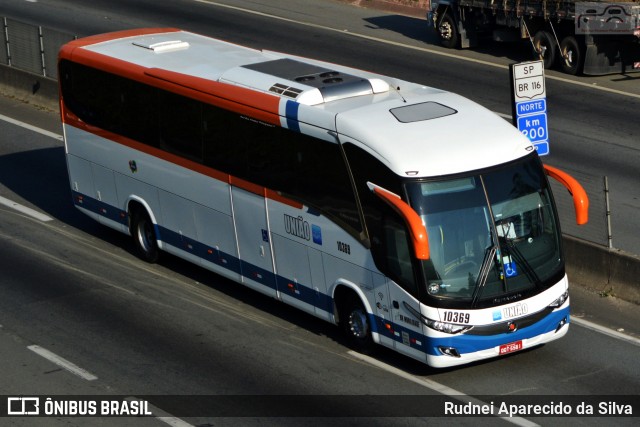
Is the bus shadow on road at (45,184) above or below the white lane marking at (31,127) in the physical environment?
below

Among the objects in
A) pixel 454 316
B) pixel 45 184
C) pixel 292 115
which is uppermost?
pixel 292 115

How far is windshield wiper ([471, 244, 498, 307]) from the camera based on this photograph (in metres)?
12.8

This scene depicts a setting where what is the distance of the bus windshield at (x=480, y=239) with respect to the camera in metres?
12.7

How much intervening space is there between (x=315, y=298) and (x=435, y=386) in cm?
214

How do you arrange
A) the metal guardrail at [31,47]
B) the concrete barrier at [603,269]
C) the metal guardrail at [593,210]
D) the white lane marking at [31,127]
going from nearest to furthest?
the concrete barrier at [603,269] → the metal guardrail at [593,210] → the white lane marking at [31,127] → the metal guardrail at [31,47]

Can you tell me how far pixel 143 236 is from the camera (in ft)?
58.0

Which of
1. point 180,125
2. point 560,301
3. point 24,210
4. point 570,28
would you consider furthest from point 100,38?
point 570,28

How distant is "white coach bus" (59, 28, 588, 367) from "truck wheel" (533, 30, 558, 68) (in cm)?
1315

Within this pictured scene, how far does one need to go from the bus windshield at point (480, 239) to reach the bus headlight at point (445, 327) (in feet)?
0.73

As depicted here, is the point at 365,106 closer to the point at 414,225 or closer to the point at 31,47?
the point at 414,225

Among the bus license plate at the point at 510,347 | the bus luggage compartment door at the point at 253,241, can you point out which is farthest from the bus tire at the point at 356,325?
the bus license plate at the point at 510,347

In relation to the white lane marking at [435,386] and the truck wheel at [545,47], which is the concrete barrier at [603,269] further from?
the truck wheel at [545,47]

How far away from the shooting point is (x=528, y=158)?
13422mm

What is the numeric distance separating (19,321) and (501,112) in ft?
42.9
